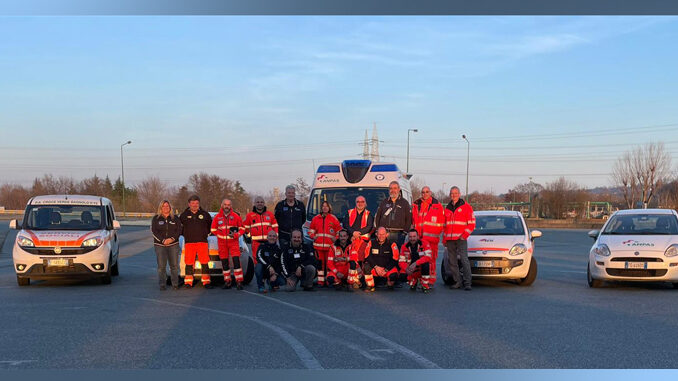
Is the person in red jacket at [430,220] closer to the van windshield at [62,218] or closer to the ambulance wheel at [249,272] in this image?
the ambulance wheel at [249,272]

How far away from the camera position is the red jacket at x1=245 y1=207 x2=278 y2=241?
1356cm

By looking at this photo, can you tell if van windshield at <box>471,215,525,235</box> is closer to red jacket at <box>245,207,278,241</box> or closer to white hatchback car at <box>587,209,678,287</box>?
white hatchback car at <box>587,209,678,287</box>

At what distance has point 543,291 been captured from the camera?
12.8 metres

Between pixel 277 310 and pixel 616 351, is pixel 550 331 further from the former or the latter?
pixel 277 310

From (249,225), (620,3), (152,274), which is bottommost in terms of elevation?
(152,274)

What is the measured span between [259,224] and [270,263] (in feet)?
3.15

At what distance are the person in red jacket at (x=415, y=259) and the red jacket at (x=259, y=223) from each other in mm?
2728

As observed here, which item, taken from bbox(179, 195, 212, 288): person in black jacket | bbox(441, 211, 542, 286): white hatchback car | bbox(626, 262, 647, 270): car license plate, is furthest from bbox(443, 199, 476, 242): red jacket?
bbox(179, 195, 212, 288): person in black jacket

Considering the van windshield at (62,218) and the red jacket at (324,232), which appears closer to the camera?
the red jacket at (324,232)

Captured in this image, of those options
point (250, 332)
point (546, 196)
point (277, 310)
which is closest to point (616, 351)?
point (250, 332)

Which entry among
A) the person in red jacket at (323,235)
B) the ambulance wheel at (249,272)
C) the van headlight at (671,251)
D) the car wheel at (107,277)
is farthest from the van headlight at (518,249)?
the car wheel at (107,277)

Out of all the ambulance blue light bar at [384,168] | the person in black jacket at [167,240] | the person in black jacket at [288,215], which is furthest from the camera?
the ambulance blue light bar at [384,168]

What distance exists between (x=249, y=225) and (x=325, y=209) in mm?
1603

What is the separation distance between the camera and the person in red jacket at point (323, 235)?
44.5ft
